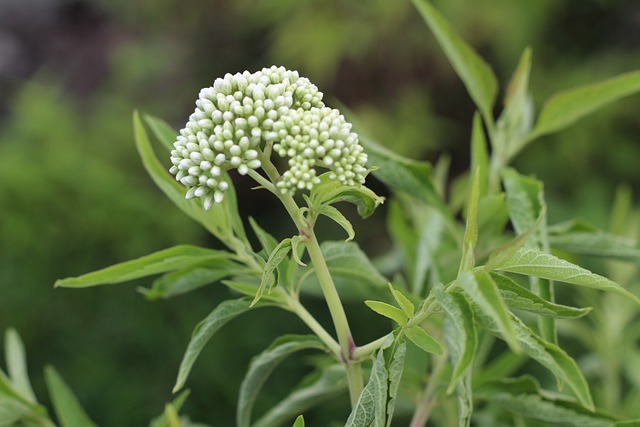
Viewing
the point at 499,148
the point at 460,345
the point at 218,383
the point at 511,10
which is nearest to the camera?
the point at 460,345

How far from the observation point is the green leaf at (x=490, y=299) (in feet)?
2.64

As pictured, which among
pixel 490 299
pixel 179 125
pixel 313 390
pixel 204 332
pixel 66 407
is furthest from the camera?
pixel 179 125

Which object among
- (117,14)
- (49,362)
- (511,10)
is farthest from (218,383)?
(117,14)

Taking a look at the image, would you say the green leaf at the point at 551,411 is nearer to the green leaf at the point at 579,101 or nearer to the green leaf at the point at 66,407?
the green leaf at the point at 579,101

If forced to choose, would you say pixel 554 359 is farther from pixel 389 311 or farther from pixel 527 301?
pixel 389 311

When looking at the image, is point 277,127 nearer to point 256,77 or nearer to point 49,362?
point 256,77

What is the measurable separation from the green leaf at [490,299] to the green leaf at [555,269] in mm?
87

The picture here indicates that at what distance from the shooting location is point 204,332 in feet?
3.57

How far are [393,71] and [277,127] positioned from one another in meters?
4.35

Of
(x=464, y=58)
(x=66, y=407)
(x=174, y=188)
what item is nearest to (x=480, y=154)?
(x=464, y=58)

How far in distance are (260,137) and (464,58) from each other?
0.67 m

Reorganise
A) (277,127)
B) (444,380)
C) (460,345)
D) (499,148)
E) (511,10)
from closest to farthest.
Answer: (460,345), (277,127), (444,380), (499,148), (511,10)

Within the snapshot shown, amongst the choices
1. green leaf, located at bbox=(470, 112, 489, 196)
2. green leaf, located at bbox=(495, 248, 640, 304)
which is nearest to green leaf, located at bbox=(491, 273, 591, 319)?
green leaf, located at bbox=(495, 248, 640, 304)

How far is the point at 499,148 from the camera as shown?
1.63 meters
